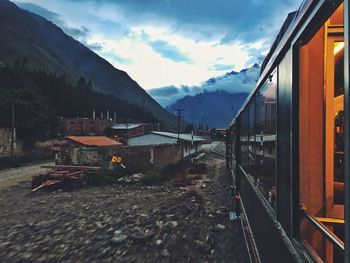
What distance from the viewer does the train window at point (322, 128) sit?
78.2 inches

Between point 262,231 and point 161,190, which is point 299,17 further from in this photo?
point 161,190

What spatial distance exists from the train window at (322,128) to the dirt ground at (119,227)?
4312mm

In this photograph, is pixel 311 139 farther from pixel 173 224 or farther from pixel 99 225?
pixel 99 225

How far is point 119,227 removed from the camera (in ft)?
27.0

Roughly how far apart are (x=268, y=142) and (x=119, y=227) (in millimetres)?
6291

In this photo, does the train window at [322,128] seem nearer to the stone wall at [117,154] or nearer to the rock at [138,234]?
the rock at [138,234]

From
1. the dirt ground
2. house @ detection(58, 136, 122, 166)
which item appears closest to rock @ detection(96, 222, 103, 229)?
the dirt ground

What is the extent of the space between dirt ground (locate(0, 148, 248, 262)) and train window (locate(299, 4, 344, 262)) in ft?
14.1

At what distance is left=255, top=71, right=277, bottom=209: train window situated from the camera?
108 inches

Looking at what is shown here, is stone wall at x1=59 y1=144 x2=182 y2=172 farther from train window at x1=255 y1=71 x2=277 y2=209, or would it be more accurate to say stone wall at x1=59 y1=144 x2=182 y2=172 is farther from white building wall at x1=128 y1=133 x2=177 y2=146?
train window at x1=255 y1=71 x2=277 y2=209

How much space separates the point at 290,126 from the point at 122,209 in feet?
30.2

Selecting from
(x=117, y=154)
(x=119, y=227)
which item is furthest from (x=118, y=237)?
(x=117, y=154)

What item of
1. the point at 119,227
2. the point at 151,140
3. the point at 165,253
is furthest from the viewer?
the point at 151,140

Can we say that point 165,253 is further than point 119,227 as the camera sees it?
No
